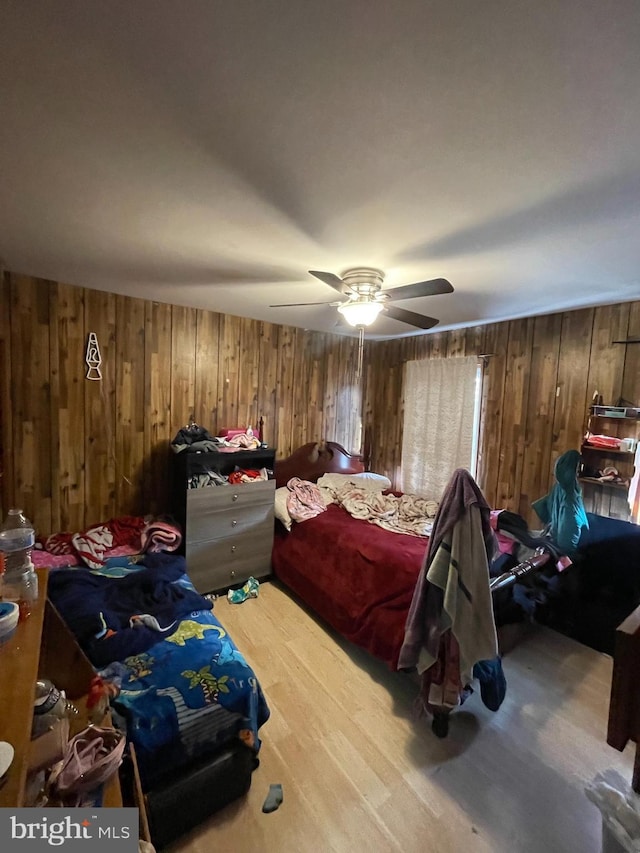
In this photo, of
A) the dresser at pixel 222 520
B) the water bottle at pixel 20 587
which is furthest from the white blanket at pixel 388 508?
the water bottle at pixel 20 587

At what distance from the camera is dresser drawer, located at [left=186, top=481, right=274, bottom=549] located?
274cm

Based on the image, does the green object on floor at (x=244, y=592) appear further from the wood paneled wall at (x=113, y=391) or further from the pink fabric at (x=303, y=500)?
the wood paneled wall at (x=113, y=391)

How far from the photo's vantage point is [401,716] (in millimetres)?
1859

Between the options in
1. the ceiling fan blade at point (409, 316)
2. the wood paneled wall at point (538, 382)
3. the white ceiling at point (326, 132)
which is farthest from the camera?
the wood paneled wall at point (538, 382)

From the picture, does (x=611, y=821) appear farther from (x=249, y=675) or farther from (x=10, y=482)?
(x=10, y=482)

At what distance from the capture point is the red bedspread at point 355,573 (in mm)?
2066

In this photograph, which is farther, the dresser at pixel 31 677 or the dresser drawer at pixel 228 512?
the dresser drawer at pixel 228 512

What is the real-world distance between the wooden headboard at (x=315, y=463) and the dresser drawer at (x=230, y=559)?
2.27 feet

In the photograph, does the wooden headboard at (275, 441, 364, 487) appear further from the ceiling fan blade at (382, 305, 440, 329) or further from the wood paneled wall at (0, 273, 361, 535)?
the ceiling fan blade at (382, 305, 440, 329)

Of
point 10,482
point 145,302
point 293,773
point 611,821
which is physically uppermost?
point 145,302

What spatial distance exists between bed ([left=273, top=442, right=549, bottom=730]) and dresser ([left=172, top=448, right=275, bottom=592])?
0.69 ft

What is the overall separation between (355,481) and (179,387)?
1.95 meters

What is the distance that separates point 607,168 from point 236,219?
1388 mm

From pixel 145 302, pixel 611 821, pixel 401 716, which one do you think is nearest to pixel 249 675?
pixel 401 716
